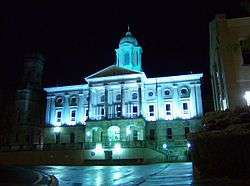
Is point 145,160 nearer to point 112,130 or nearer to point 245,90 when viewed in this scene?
point 112,130

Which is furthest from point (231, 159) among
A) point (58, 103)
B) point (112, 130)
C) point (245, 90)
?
point (58, 103)

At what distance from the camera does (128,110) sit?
190ft

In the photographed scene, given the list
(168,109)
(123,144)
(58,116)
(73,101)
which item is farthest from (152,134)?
(58,116)

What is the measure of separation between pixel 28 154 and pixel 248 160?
42.0 metres

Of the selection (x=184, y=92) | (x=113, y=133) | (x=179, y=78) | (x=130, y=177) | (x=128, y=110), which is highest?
(x=179, y=78)

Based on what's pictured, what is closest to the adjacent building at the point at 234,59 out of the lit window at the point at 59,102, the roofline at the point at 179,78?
the roofline at the point at 179,78

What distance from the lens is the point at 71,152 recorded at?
157ft

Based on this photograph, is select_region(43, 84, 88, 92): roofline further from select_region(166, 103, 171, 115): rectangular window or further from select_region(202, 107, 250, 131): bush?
select_region(202, 107, 250, 131): bush

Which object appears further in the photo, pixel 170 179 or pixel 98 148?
pixel 98 148

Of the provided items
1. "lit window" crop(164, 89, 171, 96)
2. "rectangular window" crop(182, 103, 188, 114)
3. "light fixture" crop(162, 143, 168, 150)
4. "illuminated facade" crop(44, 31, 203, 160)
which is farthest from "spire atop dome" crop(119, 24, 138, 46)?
"light fixture" crop(162, 143, 168, 150)

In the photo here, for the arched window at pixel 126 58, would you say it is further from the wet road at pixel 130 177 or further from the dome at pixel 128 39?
the wet road at pixel 130 177

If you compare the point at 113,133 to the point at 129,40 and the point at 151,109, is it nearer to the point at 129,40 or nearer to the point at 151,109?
the point at 151,109

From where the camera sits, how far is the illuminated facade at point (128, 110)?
55.8 m

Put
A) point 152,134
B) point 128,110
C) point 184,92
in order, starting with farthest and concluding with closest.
A: point 184,92 → point 128,110 → point 152,134
